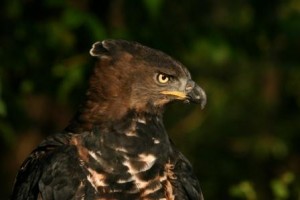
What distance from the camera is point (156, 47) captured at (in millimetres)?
9242

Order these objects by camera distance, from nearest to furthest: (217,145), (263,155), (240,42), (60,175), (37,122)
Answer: (60,175), (240,42), (37,122), (263,155), (217,145)

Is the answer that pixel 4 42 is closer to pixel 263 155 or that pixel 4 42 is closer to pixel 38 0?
pixel 38 0

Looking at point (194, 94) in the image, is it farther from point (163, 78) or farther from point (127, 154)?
point (127, 154)

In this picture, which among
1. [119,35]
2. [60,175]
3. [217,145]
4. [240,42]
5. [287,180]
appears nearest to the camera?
[60,175]

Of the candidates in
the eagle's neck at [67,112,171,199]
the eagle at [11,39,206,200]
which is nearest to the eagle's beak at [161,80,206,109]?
the eagle at [11,39,206,200]

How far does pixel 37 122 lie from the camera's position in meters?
11.0

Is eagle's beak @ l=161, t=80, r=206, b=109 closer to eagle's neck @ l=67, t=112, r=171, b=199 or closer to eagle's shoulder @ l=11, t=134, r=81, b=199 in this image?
eagle's neck @ l=67, t=112, r=171, b=199

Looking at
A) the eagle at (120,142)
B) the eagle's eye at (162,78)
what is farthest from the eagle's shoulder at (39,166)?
the eagle's eye at (162,78)

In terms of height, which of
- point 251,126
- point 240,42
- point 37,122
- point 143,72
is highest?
point 143,72

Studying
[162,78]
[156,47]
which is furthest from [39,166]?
[156,47]

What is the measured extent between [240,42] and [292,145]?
3.16 meters

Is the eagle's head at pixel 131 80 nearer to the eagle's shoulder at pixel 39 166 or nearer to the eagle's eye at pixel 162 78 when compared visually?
the eagle's eye at pixel 162 78

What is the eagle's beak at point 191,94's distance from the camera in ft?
21.5

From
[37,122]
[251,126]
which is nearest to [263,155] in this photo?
[251,126]
